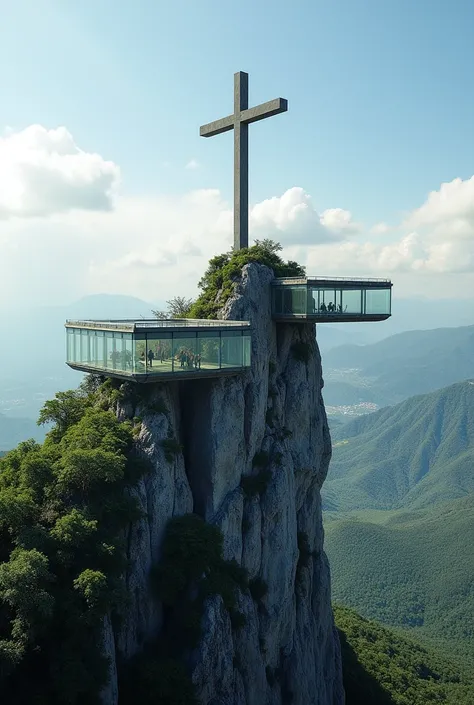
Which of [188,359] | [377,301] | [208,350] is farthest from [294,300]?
[188,359]

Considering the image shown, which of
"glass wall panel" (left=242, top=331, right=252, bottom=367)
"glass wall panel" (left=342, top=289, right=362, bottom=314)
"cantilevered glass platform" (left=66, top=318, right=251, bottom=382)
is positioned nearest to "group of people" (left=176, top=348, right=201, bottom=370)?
→ "cantilevered glass platform" (left=66, top=318, right=251, bottom=382)

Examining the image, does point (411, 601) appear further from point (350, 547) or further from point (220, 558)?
point (220, 558)

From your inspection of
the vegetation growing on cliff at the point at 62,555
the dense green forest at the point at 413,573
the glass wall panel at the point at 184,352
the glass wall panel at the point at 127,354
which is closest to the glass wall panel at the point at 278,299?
the glass wall panel at the point at 184,352

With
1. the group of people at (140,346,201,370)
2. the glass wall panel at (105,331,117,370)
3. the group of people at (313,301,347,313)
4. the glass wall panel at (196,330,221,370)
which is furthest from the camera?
the group of people at (313,301,347,313)

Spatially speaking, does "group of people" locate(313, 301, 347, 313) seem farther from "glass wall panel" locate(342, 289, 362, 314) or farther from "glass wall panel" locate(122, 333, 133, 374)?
"glass wall panel" locate(122, 333, 133, 374)

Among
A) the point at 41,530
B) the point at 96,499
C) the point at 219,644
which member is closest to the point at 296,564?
the point at 219,644

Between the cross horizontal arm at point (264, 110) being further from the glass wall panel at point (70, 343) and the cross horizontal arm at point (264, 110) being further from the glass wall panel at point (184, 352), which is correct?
the glass wall panel at point (70, 343)

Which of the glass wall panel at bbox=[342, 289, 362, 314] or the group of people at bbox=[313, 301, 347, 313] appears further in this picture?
the glass wall panel at bbox=[342, 289, 362, 314]
